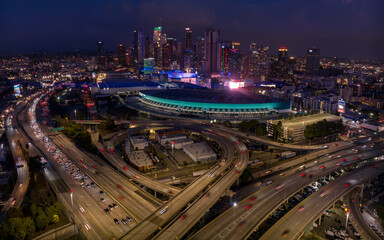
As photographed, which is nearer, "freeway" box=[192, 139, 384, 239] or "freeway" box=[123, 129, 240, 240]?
"freeway" box=[123, 129, 240, 240]

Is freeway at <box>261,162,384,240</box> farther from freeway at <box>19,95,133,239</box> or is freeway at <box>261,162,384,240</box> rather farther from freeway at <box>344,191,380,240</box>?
freeway at <box>19,95,133,239</box>

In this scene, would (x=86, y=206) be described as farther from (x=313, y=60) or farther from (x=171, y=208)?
(x=313, y=60)

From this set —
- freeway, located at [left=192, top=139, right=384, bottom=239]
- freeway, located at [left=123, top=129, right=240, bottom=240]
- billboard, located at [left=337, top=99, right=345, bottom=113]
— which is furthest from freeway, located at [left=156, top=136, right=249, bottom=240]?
billboard, located at [left=337, top=99, right=345, bottom=113]

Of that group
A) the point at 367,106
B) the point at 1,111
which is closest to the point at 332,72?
the point at 367,106

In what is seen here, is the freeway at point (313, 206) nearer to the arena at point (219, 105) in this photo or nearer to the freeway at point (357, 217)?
the freeway at point (357, 217)

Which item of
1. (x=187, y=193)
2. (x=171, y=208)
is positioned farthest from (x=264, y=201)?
(x=171, y=208)

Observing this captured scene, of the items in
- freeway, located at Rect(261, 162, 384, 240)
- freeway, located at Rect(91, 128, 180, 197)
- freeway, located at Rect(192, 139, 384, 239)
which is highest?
freeway, located at Rect(91, 128, 180, 197)

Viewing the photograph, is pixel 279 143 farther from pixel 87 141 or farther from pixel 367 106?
pixel 367 106
